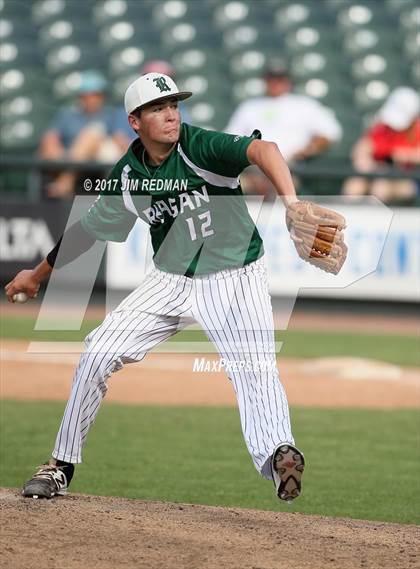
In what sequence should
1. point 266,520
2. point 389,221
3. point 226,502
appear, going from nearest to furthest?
1. point 266,520
2. point 226,502
3. point 389,221

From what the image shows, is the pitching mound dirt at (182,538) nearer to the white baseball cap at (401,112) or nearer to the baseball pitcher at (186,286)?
the baseball pitcher at (186,286)

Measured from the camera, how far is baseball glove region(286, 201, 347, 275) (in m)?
4.59

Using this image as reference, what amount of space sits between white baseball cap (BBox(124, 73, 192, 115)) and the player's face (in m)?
0.04

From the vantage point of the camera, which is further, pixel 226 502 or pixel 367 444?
pixel 367 444

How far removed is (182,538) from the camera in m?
4.64

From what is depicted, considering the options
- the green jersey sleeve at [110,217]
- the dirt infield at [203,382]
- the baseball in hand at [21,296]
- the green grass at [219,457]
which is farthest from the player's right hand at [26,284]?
the dirt infield at [203,382]

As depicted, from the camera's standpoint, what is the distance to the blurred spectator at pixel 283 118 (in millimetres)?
12797

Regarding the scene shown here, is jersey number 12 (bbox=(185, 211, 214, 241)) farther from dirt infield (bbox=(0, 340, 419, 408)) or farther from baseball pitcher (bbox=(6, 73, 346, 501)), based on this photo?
dirt infield (bbox=(0, 340, 419, 408))

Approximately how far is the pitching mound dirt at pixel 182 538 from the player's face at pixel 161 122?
5.32 feet

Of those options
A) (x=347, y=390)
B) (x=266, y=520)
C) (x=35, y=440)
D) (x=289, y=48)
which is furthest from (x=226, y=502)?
(x=289, y=48)

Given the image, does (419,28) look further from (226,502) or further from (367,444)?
(226,502)

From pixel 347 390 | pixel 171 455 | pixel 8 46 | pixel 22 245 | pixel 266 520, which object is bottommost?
pixel 266 520

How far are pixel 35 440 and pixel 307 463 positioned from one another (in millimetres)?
1780

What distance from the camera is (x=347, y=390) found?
9.99 metres
